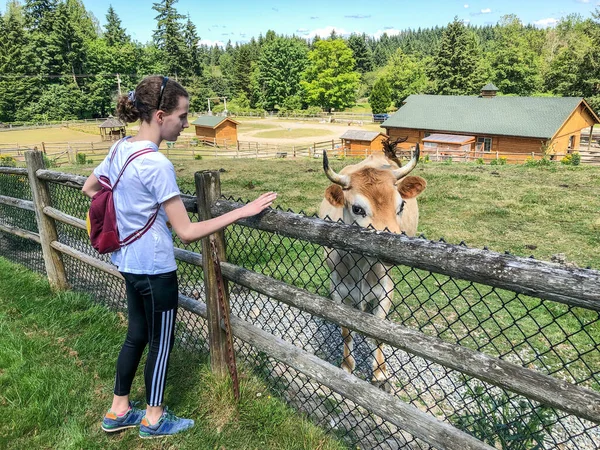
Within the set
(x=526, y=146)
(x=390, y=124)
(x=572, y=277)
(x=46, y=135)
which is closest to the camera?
(x=572, y=277)

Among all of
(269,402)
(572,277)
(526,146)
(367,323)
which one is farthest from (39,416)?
(526,146)

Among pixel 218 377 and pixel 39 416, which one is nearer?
pixel 39 416

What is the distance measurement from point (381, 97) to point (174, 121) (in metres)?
61.6

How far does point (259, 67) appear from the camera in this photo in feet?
235

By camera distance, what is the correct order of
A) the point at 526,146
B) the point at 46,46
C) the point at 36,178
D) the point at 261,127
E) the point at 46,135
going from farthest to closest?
the point at 46,46 < the point at 261,127 < the point at 46,135 < the point at 526,146 < the point at 36,178

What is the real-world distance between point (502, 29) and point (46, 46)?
67.3 metres

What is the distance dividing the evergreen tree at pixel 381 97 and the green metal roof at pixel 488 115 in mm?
25109

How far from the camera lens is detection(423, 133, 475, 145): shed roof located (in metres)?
30.4

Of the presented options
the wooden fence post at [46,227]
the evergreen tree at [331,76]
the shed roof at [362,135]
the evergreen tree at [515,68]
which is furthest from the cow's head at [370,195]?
the evergreen tree at [331,76]

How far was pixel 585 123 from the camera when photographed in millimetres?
32438

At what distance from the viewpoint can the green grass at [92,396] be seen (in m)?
2.87

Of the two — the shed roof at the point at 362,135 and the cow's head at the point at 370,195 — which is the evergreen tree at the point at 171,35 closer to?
the shed roof at the point at 362,135

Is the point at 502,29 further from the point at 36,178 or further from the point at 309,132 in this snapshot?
the point at 36,178

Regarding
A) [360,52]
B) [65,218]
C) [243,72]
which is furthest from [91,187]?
[360,52]
